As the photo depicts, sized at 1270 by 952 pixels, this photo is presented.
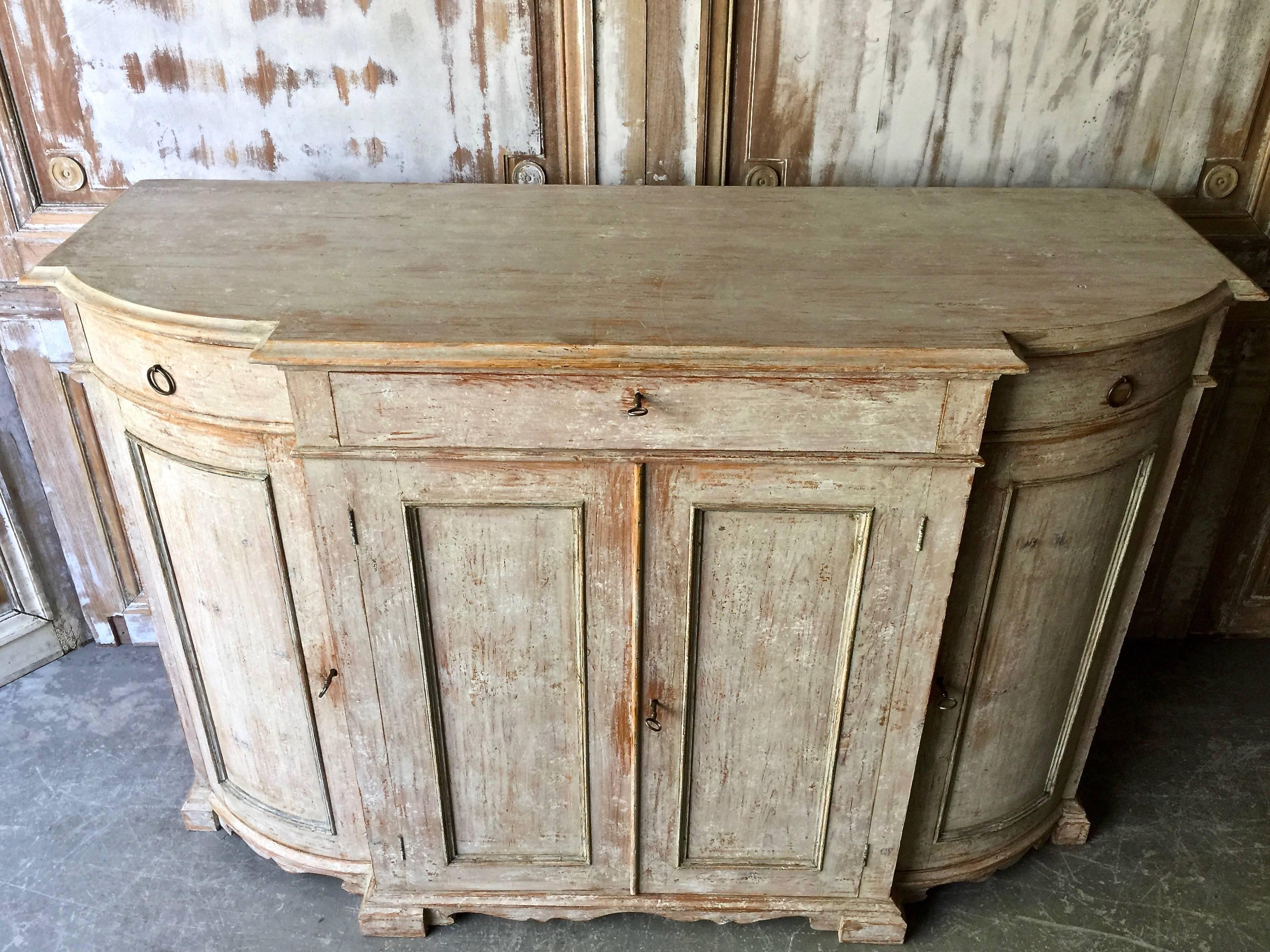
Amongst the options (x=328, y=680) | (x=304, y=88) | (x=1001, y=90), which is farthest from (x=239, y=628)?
(x=1001, y=90)

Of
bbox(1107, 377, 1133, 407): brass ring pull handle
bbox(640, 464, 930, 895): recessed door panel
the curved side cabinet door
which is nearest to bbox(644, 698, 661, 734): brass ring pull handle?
bbox(640, 464, 930, 895): recessed door panel

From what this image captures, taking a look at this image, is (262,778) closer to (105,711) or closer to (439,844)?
(439,844)

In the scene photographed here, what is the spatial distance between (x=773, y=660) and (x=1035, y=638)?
1.54 ft

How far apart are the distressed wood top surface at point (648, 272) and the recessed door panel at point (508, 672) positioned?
0.29m

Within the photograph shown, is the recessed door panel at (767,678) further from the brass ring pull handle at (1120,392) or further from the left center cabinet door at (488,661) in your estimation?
the brass ring pull handle at (1120,392)

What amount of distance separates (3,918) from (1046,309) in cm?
214

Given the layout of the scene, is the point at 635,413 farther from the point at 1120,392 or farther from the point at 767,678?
the point at 1120,392

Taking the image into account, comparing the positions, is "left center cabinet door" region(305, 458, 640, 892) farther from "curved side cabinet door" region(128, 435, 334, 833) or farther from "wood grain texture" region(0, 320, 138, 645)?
"wood grain texture" region(0, 320, 138, 645)

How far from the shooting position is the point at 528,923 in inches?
75.4

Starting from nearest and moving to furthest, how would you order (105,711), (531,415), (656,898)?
(531,415) < (656,898) < (105,711)

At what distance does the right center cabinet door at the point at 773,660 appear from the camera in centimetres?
147

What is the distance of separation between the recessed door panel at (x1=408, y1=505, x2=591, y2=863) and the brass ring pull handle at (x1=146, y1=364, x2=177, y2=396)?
1.33 ft

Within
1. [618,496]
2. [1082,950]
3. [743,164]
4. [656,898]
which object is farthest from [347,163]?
[1082,950]

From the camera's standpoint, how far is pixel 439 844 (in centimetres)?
179
